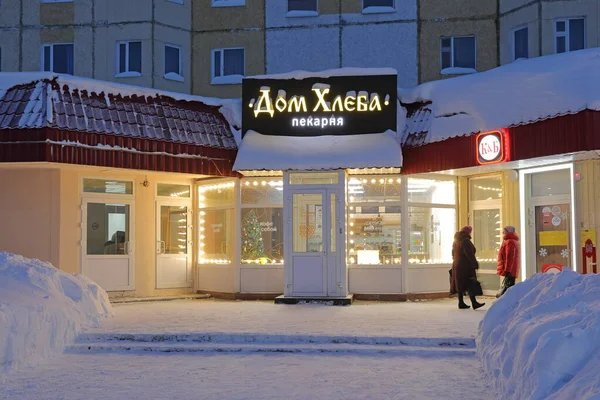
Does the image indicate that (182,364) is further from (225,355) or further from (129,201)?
(129,201)

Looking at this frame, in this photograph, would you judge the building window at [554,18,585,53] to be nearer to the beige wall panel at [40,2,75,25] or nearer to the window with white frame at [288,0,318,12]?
the window with white frame at [288,0,318,12]

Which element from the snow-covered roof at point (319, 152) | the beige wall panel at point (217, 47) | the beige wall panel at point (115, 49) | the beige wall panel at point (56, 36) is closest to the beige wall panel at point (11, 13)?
the beige wall panel at point (56, 36)

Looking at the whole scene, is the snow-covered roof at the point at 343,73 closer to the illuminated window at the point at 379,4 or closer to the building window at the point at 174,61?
the illuminated window at the point at 379,4

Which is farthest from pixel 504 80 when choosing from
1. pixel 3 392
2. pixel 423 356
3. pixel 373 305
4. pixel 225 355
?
pixel 3 392

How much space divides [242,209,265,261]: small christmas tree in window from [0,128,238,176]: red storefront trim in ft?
3.75

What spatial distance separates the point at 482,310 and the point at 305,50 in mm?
11358

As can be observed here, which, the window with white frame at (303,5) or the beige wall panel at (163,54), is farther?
the beige wall panel at (163,54)

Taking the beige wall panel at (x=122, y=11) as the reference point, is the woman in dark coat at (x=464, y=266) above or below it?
below

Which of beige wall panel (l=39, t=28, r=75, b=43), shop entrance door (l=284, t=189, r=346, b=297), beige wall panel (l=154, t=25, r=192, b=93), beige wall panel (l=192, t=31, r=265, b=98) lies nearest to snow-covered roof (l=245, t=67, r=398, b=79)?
shop entrance door (l=284, t=189, r=346, b=297)

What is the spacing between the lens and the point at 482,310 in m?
13.4

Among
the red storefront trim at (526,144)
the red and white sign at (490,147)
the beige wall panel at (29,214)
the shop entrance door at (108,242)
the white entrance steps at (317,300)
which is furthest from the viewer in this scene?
A: the shop entrance door at (108,242)

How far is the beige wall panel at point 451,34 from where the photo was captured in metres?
21.3

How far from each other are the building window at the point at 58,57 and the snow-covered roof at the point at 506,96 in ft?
40.6

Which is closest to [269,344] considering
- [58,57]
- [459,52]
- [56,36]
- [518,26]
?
[459,52]
